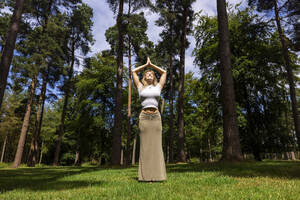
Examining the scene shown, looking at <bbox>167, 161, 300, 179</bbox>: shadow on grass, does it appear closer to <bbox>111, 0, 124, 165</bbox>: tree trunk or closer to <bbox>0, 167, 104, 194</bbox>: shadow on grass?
<bbox>0, 167, 104, 194</bbox>: shadow on grass

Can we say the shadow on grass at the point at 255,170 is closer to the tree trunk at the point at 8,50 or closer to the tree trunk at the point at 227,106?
the tree trunk at the point at 227,106

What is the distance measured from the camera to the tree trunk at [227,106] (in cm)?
811

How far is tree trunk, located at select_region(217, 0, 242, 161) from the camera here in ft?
26.6

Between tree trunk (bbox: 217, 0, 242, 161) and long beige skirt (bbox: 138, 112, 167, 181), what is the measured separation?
4175mm

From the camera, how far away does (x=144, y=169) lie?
505 cm

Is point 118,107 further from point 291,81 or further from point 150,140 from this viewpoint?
point 291,81

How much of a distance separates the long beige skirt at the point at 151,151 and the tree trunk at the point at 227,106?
13.7 feet

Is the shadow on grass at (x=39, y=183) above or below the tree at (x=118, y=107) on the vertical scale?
below

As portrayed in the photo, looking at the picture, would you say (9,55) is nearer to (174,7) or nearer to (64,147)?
(174,7)

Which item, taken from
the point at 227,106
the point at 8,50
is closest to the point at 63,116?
the point at 8,50

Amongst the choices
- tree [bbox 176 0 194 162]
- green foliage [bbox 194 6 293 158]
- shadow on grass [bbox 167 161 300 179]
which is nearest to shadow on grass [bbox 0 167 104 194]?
shadow on grass [bbox 167 161 300 179]

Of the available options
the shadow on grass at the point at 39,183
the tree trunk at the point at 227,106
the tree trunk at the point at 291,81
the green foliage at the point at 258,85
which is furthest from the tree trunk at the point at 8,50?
the tree trunk at the point at 291,81

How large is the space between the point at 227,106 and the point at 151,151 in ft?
15.7

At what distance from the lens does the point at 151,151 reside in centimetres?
514
